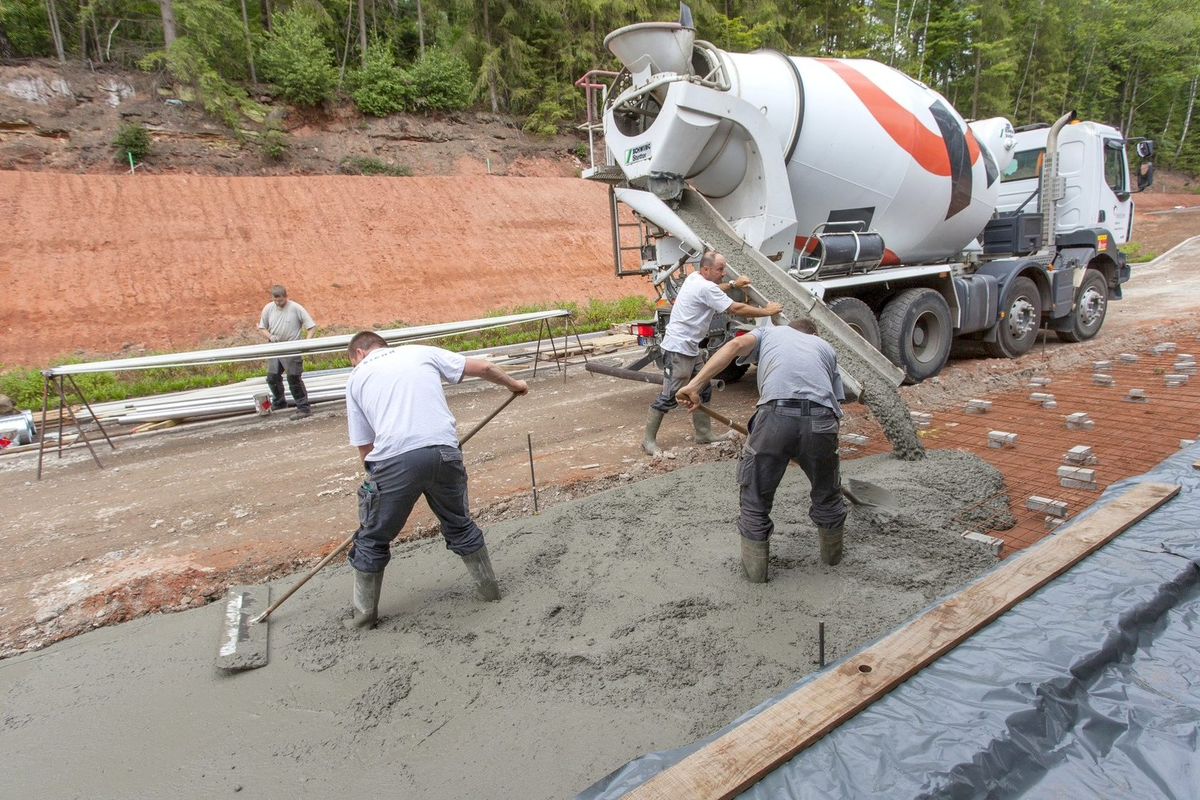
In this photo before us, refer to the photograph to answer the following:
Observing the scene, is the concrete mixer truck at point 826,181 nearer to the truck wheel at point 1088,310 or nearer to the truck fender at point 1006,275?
the truck fender at point 1006,275

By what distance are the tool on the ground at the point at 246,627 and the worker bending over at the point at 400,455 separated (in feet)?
0.77

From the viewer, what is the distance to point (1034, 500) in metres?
3.76

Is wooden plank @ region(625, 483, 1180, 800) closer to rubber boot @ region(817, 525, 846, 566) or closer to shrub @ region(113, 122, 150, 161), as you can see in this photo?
rubber boot @ region(817, 525, 846, 566)

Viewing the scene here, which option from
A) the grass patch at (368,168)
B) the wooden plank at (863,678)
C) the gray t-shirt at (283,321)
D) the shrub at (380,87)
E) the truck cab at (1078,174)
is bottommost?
the wooden plank at (863,678)

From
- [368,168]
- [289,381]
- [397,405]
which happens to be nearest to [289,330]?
[289,381]

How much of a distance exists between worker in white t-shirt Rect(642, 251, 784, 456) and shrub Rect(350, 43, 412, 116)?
18334 mm

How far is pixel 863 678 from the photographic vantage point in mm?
1941

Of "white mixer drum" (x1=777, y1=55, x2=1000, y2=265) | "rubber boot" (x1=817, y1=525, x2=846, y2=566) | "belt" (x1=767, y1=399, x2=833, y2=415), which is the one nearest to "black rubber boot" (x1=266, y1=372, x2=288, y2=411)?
"white mixer drum" (x1=777, y1=55, x2=1000, y2=265)

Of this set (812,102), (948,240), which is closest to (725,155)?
(812,102)

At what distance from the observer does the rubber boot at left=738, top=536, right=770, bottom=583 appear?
319 cm

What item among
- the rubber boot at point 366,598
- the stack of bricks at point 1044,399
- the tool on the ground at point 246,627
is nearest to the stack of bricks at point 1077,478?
the stack of bricks at point 1044,399

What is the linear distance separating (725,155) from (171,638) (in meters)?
5.48

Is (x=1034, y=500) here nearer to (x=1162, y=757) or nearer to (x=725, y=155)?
(x=1162, y=757)

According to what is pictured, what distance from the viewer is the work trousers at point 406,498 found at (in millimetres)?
2922
